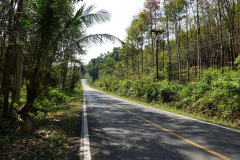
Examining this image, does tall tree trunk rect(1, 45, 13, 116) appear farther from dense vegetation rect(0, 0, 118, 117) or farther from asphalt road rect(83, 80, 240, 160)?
asphalt road rect(83, 80, 240, 160)

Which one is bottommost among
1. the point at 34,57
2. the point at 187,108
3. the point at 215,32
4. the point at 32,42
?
the point at 187,108

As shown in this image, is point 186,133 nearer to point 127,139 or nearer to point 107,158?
point 127,139

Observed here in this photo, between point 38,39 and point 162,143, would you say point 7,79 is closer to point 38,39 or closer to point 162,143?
point 38,39

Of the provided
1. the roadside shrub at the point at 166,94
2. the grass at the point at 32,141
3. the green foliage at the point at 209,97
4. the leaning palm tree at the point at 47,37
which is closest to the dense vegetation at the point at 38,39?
the leaning palm tree at the point at 47,37

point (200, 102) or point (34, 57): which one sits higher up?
point (34, 57)

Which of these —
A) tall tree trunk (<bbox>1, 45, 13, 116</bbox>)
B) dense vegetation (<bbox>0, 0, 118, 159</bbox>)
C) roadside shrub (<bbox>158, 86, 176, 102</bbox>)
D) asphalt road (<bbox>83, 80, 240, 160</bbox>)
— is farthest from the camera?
roadside shrub (<bbox>158, 86, 176, 102</bbox>)

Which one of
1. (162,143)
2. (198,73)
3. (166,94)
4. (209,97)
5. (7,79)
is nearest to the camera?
(162,143)

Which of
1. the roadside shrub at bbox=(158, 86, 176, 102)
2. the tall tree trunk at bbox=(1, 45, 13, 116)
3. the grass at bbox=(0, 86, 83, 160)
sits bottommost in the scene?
the grass at bbox=(0, 86, 83, 160)

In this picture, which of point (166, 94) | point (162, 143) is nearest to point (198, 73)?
point (166, 94)

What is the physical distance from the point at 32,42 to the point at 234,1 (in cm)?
1880

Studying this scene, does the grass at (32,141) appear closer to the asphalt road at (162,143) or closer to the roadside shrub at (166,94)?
the asphalt road at (162,143)

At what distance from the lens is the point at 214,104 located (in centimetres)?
886

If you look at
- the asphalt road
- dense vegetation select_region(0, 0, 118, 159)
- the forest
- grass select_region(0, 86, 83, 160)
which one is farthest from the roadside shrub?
grass select_region(0, 86, 83, 160)

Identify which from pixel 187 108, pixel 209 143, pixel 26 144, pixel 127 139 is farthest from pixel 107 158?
pixel 187 108
